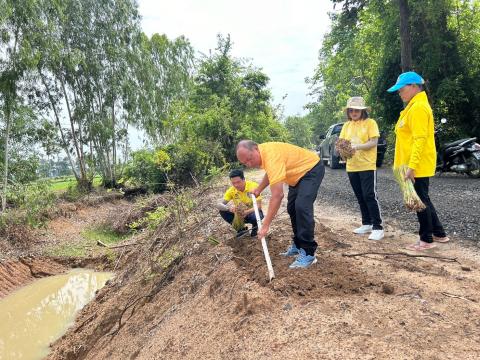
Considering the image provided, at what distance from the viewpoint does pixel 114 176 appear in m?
21.6

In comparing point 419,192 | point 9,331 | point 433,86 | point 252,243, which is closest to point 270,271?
point 252,243

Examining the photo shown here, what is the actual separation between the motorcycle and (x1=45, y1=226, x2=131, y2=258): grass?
8.80 m

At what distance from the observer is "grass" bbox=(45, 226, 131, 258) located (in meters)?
10.9

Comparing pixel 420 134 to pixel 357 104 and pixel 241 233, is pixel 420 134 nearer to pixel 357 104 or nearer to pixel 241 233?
pixel 357 104

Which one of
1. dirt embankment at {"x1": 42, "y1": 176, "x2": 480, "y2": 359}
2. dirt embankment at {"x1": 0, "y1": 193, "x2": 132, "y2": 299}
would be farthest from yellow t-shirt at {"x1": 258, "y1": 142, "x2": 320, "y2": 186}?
dirt embankment at {"x1": 0, "y1": 193, "x2": 132, "y2": 299}

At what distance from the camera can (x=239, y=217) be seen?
5195mm

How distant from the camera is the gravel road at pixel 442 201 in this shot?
5.26 meters

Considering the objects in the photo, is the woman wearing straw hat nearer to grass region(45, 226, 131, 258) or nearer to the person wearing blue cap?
the person wearing blue cap

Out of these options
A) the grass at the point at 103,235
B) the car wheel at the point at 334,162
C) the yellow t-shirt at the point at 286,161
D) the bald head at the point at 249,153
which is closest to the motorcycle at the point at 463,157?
the car wheel at the point at 334,162

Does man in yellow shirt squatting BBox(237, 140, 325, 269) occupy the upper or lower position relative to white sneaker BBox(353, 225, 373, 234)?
upper

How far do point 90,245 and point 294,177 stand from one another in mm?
9479

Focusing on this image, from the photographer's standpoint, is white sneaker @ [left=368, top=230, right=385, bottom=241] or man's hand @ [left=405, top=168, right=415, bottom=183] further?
white sneaker @ [left=368, top=230, right=385, bottom=241]

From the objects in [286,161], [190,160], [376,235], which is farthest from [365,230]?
[190,160]

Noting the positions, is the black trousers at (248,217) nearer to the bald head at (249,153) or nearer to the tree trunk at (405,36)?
the bald head at (249,153)
